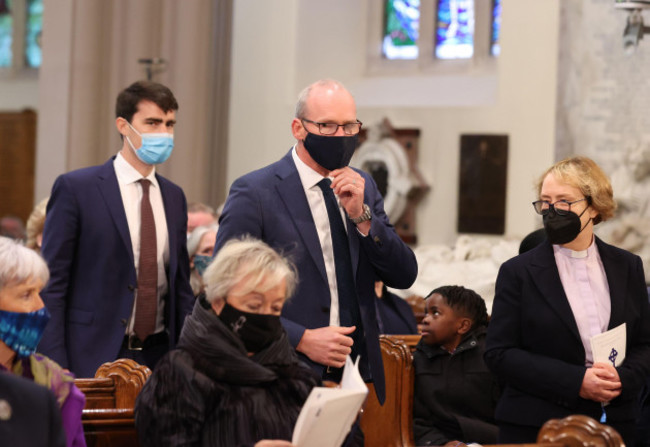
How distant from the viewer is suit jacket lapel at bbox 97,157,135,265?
445 centimetres

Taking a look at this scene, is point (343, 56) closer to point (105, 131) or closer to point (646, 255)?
point (105, 131)

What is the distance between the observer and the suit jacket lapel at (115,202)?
14.6ft

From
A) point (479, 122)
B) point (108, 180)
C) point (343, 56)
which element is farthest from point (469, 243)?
point (108, 180)

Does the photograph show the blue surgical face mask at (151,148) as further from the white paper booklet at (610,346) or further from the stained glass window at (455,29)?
the stained glass window at (455,29)

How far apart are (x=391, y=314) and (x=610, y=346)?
7.83 feet

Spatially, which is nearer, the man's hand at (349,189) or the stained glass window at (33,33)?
the man's hand at (349,189)

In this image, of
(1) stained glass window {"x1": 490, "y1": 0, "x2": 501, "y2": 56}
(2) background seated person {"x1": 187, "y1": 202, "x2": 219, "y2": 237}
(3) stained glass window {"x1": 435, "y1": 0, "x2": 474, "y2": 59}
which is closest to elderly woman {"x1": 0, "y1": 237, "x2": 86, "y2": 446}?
(2) background seated person {"x1": 187, "y1": 202, "x2": 219, "y2": 237}

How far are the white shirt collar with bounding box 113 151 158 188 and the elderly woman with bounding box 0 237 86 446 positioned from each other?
1.63m

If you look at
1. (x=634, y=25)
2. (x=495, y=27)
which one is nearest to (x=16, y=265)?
(x=634, y=25)

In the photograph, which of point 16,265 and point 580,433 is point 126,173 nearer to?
point 16,265

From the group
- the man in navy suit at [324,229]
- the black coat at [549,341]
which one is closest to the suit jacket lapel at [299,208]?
the man in navy suit at [324,229]

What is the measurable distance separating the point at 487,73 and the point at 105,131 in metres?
4.62

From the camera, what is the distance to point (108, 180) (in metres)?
4.54

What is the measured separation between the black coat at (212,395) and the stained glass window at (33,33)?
14620mm
